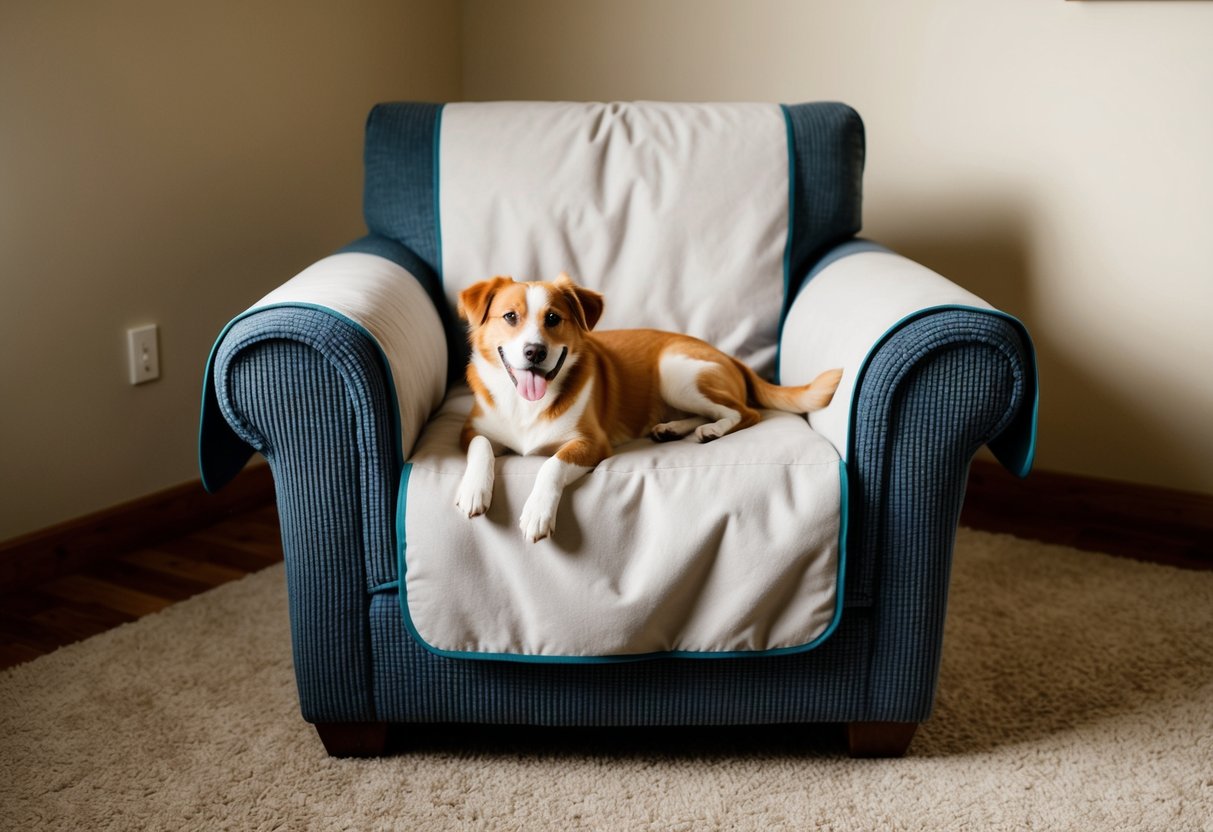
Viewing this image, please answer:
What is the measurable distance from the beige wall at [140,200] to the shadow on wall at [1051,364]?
156cm

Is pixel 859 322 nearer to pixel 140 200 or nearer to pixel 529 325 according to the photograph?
pixel 529 325

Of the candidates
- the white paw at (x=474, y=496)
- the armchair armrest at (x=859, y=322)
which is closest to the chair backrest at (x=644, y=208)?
the armchair armrest at (x=859, y=322)

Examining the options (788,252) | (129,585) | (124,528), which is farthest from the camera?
(124,528)

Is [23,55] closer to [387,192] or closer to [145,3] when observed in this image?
[145,3]

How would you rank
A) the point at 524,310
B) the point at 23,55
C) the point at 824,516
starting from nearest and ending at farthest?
the point at 824,516, the point at 524,310, the point at 23,55

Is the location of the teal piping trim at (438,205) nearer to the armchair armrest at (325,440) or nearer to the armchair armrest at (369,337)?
the armchair armrest at (369,337)

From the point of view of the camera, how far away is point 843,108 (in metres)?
2.19

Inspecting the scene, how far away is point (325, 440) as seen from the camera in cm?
151

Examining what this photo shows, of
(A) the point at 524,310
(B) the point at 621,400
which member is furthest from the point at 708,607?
(A) the point at 524,310

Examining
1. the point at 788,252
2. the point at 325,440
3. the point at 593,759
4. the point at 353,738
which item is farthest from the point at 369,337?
the point at 788,252

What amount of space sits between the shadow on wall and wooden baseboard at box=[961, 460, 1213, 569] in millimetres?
46

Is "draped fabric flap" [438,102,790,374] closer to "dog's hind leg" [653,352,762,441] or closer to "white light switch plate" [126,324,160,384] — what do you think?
"dog's hind leg" [653,352,762,441]

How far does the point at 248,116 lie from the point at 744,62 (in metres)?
1.27

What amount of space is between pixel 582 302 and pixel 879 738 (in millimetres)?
821
